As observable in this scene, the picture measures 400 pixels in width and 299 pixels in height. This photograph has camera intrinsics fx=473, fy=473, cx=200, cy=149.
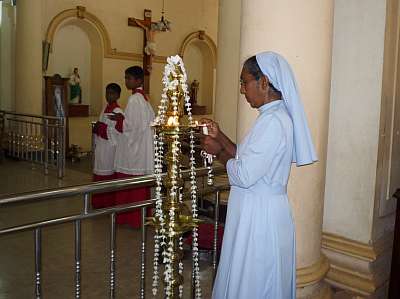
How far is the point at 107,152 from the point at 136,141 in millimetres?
538

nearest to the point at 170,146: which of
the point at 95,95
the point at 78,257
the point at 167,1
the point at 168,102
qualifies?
the point at 168,102

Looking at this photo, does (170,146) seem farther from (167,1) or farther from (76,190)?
(167,1)

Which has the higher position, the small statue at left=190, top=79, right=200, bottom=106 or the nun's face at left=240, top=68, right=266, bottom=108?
the small statue at left=190, top=79, right=200, bottom=106

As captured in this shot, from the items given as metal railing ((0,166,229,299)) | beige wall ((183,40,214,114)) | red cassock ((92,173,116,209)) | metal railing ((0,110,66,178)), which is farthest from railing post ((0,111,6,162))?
metal railing ((0,166,229,299))

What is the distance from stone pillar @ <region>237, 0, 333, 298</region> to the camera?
9.23 feet

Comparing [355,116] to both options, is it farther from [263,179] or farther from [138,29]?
[138,29]

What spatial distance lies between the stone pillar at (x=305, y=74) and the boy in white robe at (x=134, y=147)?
9.68 ft

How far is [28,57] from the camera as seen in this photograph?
1042cm

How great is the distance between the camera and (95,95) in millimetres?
12758

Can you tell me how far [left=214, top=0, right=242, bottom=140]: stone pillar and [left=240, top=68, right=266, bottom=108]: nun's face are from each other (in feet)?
9.96

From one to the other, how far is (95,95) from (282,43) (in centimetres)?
1051

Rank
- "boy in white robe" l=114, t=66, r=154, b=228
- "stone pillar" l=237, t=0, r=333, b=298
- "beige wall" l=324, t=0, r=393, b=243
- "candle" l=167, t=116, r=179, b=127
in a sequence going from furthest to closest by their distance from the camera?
"boy in white robe" l=114, t=66, r=154, b=228 → "beige wall" l=324, t=0, r=393, b=243 → "stone pillar" l=237, t=0, r=333, b=298 → "candle" l=167, t=116, r=179, b=127

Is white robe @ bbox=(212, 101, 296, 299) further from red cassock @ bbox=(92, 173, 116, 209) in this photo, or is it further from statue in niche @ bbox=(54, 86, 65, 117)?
statue in niche @ bbox=(54, 86, 65, 117)

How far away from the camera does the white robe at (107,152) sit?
20.8 feet
